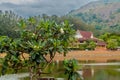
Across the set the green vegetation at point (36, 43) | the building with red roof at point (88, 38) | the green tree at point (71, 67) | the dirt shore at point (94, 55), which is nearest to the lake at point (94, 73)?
the green vegetation at point (36, 43)

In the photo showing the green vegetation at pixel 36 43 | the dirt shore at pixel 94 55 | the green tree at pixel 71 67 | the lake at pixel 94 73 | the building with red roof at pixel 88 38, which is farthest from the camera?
the building with red roof at pixel 88 38

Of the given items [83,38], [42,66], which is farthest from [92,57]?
[42,66]

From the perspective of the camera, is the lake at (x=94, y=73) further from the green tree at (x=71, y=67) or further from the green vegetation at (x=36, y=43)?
the green tree at (x=71, y=67)

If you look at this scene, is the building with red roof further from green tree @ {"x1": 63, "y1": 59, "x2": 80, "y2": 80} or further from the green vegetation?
green tree @ {"x1": 63, "y1": 59, "x2": 80, "y2": 80}

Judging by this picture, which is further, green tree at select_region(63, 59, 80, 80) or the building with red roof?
the building with red roof

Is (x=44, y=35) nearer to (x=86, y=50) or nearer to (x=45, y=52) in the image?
(x=45, y=52)

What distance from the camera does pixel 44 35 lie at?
20250mm

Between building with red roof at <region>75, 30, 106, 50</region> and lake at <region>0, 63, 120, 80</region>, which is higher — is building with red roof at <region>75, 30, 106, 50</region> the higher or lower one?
the higher one

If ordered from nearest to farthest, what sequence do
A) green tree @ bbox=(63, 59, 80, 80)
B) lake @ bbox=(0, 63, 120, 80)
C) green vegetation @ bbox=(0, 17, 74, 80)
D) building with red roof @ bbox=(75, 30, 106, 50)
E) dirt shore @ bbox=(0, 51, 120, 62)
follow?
green tree @ bbox=(63, 59, 80, 80) < green vegetation @ bbox=(0, 17, 74, 80) < lake @ bbox=(0, 63, 120, 80) < dirt shore @ bbox=(0, 51, 120, 62) < building with red roof @ bbox=(75, 30, 106, 50)

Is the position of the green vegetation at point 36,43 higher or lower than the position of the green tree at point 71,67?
higher

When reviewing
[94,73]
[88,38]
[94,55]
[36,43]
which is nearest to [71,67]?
[36,43]

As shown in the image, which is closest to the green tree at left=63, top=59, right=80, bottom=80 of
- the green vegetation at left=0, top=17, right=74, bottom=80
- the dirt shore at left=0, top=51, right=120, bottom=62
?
the green vegetation at left=0, top=17, right=74, bottom=80

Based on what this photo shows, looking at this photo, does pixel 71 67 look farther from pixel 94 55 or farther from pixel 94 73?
pixel 94 55

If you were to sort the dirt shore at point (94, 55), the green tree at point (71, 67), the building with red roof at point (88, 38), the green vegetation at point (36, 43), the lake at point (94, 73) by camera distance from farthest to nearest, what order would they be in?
the building with red roof at point (88, 38) < the dirt shore at point (94, 55) < the lake at point (94, 73) < the green vegetation at point (36, 43) < the green tree at point (71, 67)
